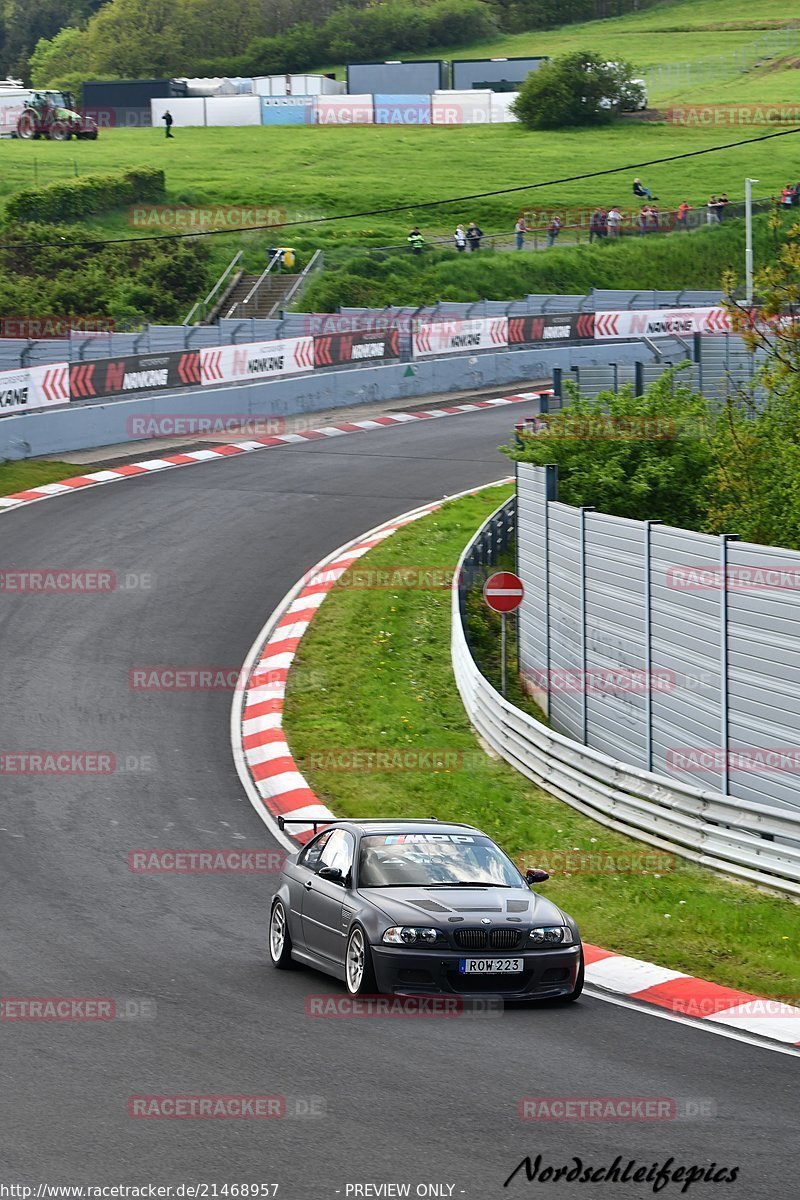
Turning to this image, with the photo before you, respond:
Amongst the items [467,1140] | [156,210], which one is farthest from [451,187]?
[467,1140]

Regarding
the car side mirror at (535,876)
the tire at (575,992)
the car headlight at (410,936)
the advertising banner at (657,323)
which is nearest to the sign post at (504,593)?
the car side mirror at (535,876)

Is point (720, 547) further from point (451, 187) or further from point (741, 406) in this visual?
point (451, 187)

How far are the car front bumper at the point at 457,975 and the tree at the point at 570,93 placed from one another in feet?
306

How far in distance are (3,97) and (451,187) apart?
114ft

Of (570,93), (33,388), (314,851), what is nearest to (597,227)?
(570,93)

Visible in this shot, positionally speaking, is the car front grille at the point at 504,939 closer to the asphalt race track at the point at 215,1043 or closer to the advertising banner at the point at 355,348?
the asphalt race track at the point at 215,1043

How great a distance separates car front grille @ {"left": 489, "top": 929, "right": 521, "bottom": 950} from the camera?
10.5 meters

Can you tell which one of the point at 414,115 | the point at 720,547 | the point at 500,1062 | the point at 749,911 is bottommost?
the point at 749,911

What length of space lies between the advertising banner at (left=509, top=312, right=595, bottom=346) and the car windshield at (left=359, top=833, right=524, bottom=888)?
3790cm

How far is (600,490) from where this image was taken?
23.8 m

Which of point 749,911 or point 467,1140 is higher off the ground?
point 467,1140

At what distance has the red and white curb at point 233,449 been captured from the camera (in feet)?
102

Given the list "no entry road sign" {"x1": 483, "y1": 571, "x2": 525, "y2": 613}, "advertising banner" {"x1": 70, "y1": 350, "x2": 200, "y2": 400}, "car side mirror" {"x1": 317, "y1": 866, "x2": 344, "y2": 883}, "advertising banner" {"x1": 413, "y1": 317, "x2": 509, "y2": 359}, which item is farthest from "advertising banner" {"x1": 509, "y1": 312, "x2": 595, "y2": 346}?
Answer: "car side mirror" {"x1": 317, "y1": 866, "x2": 344, "y2": 883}

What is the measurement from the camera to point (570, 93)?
98438mm
